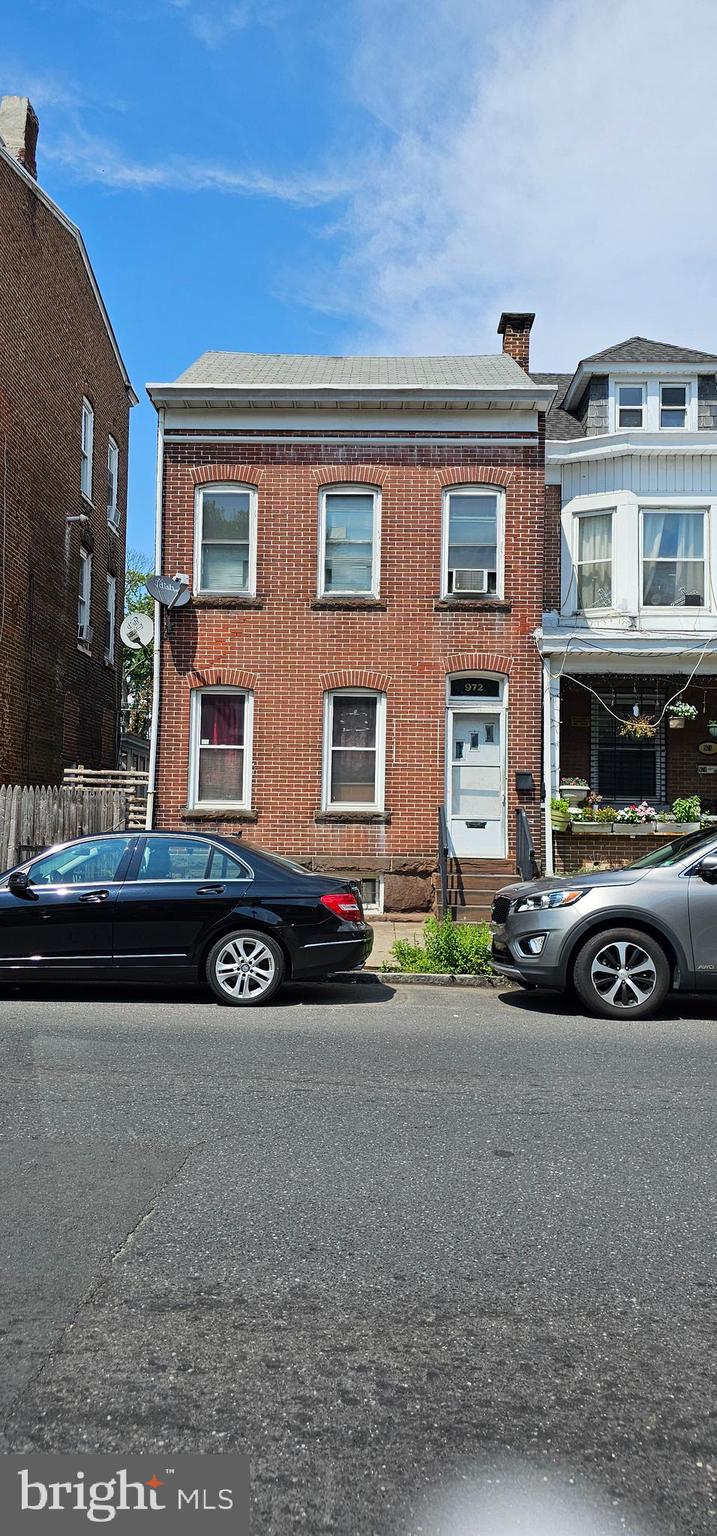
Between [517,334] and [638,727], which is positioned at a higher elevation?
[517,334]

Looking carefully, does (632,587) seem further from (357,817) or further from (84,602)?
(84,602)

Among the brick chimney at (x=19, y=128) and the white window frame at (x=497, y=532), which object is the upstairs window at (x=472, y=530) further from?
the brick chimney at (x=19, y=128)

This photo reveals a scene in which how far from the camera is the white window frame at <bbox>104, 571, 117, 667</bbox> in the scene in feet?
84.6

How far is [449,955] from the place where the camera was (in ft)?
35.6

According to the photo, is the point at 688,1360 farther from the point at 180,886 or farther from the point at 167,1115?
the point at 180,886

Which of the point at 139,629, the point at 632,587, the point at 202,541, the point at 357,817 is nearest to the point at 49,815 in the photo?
the point at 139,629

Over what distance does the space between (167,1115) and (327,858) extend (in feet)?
35.4

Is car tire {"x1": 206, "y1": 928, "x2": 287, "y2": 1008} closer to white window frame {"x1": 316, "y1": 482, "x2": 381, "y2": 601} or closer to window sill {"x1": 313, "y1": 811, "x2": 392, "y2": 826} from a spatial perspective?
window sill {"x1": 313, "y1": 811, "x2": 392, "y2": 826}

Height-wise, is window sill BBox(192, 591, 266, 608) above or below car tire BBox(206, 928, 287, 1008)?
above

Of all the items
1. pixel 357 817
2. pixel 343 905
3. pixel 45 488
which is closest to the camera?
pixel 343 905

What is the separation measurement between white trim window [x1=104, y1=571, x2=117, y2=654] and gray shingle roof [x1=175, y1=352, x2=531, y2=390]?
27.2 ft

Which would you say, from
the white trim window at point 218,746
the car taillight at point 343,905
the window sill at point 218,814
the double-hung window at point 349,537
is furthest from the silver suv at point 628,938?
the double-hung window at point 349,537

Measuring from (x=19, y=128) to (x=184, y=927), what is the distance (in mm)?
17912

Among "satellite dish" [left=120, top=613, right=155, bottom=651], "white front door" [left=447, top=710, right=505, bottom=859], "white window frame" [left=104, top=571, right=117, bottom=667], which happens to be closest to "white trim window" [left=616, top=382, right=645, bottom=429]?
"white front door" [left=447, top=710, right=505, bottom=859]
